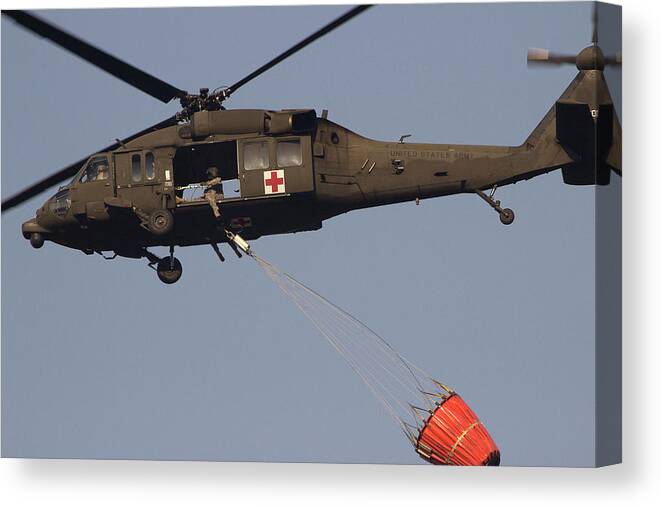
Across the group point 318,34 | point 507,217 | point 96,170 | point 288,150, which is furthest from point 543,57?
point 96,170

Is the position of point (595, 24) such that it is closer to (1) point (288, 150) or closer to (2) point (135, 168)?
(1) point (288, 150)

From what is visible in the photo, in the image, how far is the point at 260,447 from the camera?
73.9 feet

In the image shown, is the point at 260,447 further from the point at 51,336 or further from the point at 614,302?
the point at 614,302

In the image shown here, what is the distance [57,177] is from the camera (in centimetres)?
2383

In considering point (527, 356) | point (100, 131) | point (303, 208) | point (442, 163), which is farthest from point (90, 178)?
point (527, 356)

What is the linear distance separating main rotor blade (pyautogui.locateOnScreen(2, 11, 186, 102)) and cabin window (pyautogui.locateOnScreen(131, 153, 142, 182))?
75 centimetres

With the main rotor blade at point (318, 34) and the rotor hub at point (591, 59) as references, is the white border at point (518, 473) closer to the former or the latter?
the rotor hub at point (591, 59)

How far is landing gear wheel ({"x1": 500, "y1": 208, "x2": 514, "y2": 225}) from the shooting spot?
22.3 m

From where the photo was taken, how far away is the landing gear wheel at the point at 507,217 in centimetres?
2234

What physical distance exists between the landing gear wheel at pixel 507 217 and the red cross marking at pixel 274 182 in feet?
8.41

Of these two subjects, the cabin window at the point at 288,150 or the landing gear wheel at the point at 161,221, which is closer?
the cabin window at the point at 288,150

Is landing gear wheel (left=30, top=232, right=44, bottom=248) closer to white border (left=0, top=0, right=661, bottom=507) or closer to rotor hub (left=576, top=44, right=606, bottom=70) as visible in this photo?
white border (left=0, top=0, right=661, bottom=507)

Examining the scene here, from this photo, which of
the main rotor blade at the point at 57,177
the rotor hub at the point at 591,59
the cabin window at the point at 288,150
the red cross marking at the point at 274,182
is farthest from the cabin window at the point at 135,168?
the rotor hub at the point at 591,59

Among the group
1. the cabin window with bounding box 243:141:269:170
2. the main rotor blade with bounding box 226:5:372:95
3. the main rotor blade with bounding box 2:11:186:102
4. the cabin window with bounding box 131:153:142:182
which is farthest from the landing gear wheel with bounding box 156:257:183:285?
the main rotor blade with bounding box 226:5:372:95
